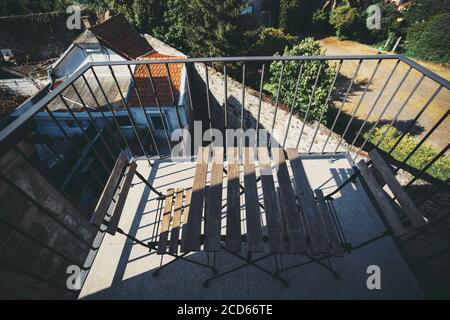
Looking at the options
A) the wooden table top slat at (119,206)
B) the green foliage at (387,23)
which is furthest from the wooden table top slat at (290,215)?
the green foliage at (387,23)

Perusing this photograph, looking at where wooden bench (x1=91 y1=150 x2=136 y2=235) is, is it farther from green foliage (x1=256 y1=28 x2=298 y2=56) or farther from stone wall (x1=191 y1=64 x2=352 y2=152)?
green foliage (x1=256 y1=28 x2=298 y2=56)

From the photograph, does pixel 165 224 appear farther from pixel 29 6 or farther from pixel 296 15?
pixel 29 6

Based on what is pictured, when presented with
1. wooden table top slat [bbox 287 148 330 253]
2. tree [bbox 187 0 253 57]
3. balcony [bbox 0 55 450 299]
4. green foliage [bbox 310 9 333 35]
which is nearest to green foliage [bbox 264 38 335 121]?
tree [bbox 187 0 253 57]

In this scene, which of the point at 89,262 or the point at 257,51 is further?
the point at 257,51

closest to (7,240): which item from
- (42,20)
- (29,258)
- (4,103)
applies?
(29,258)

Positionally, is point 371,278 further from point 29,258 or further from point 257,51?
point 257,51

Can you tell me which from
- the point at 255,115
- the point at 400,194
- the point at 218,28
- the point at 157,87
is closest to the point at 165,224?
the point at 400,194

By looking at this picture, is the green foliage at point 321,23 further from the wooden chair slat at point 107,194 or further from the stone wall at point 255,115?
the wooden chair slat at point 107,194
